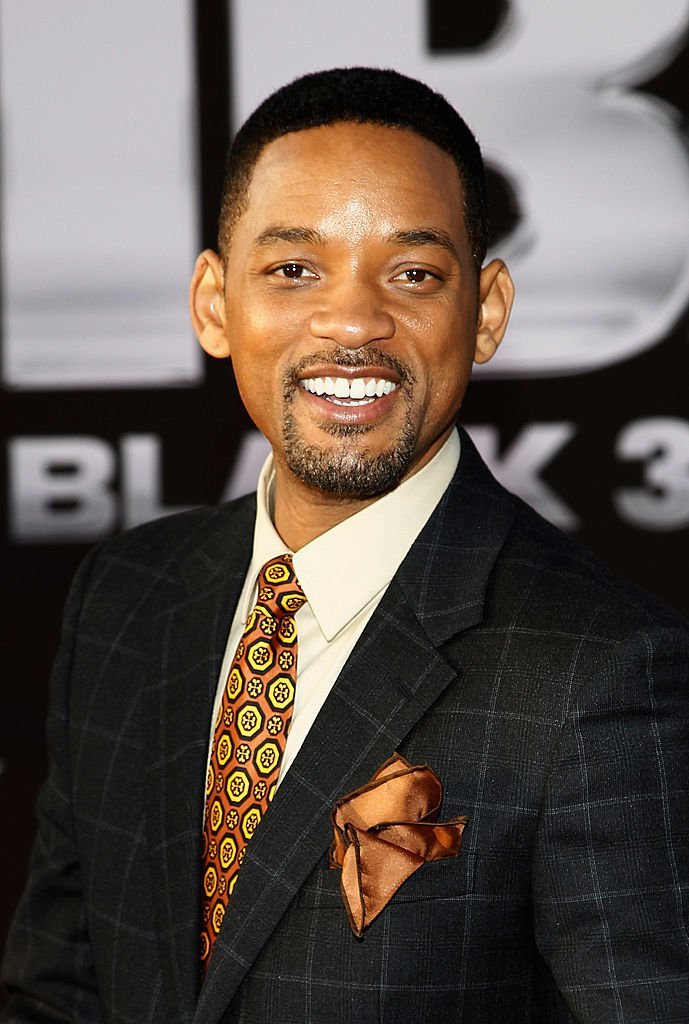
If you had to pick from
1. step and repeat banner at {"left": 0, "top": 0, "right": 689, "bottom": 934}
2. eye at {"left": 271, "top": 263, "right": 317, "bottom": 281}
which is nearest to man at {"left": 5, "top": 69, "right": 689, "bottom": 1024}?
eye at {"left": 271, "top": 263, "right": 317, "bottom": 281}

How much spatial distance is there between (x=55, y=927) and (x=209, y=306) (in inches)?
28.9

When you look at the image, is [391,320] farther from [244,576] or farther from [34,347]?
[34,347]

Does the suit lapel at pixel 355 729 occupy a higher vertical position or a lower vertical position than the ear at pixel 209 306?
lower

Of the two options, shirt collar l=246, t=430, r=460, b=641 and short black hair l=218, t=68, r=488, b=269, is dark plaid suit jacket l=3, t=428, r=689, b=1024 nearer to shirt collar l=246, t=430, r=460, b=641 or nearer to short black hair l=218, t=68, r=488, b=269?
shirt collar l=246, t=430, r=460, b=641

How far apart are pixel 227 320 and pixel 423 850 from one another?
0.61 metres

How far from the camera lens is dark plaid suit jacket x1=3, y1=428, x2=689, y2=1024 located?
117cm

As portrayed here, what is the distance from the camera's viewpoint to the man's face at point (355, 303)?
1.32 m

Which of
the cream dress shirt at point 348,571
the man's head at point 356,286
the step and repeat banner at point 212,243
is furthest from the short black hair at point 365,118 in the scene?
the step and repeat banner at point 212,243

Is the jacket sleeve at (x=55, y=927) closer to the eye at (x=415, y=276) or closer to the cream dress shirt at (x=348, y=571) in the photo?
the cream dress shirt at (x=348, y=571)

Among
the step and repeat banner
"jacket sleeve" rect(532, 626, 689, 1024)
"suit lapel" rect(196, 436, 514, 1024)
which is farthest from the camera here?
the step and repeat banner

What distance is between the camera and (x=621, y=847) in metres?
1.17

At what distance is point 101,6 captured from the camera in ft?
9.14

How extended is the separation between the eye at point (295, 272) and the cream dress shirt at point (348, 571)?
0.78ft

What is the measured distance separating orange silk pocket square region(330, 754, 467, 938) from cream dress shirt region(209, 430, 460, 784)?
15 centimetres
